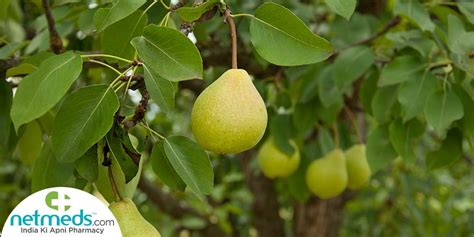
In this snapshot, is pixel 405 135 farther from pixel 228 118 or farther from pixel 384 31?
pixel 228 118

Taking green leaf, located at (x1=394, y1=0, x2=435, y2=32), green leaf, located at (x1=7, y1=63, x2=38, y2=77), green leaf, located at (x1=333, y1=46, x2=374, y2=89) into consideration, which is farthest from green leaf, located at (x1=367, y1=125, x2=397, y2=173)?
green leaf, located at (x1=7, y1=63, x2=38, y2=77)

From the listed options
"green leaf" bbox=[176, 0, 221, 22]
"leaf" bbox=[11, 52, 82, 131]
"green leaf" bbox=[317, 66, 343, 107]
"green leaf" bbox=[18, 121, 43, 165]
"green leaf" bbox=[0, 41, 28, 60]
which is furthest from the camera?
"green leaf" bbox=[317, 66, 343, 107]

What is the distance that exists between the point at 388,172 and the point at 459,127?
168cm

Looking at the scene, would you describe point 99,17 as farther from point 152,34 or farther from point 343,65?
point 343,65

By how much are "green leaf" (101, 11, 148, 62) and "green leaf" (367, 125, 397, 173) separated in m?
0.66

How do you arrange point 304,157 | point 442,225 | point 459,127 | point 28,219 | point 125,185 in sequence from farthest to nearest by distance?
point 442,225
point 304,157
point 459,127
point 125,185
point 28,219

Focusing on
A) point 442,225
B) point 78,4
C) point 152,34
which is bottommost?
point 442,225

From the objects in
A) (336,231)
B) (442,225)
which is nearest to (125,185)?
(336,231)

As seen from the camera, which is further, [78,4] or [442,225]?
[442,225]

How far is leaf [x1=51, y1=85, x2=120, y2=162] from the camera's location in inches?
39.0

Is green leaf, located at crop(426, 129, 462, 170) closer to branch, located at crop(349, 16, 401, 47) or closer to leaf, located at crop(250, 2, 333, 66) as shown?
branch, located at crop(349, 16, 401, 47)

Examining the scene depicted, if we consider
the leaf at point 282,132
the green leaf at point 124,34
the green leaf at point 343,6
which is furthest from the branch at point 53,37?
the leaf at point 282,132

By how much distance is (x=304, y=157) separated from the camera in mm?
2139

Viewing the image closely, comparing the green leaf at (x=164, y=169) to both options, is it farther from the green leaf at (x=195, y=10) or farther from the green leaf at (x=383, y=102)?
the green leaf at (x=383, y=102)
